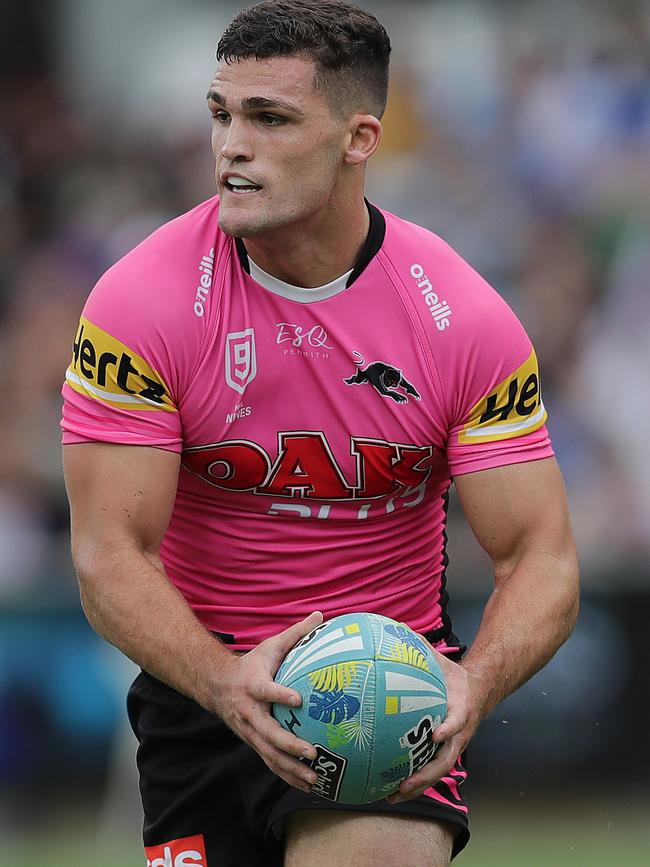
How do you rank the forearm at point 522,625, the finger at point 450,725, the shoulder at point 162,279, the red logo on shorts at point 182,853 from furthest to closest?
1. the red logo on shorts at point 182,853
2. the shoulder at point 162,279
3. the forearm at point 522,625
4. the finger at point 450,725

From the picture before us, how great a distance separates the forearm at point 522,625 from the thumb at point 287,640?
487 mm

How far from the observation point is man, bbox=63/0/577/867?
4.16 metres

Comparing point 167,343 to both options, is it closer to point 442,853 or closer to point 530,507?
point 530,507

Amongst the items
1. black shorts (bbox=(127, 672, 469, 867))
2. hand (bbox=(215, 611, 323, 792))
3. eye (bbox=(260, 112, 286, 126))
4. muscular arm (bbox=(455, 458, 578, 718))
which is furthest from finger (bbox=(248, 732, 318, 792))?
eye (bbox=(260, 112, 286, 126))

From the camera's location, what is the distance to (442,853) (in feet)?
13.8

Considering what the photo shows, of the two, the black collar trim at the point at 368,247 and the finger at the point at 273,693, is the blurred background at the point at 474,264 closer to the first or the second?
the black collar trim at the point at 368,247

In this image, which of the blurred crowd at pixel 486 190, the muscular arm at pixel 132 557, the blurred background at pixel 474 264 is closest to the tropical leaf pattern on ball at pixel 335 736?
the muscular arm at pixel 132 557

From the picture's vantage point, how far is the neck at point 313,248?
4.37 m

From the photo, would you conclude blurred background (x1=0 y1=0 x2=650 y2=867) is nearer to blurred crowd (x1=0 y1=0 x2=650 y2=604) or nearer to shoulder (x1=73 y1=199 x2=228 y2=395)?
blurred crowd (x1=0 y1=0 x2=650 y2=604)

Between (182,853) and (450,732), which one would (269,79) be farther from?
(182,853)

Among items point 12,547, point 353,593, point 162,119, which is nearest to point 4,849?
point 12,547

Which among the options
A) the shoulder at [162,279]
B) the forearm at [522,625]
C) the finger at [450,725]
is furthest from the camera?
the shoulder at [162,279]

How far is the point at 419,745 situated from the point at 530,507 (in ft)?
3.03

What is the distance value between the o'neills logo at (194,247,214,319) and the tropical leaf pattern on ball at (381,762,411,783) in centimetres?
137
